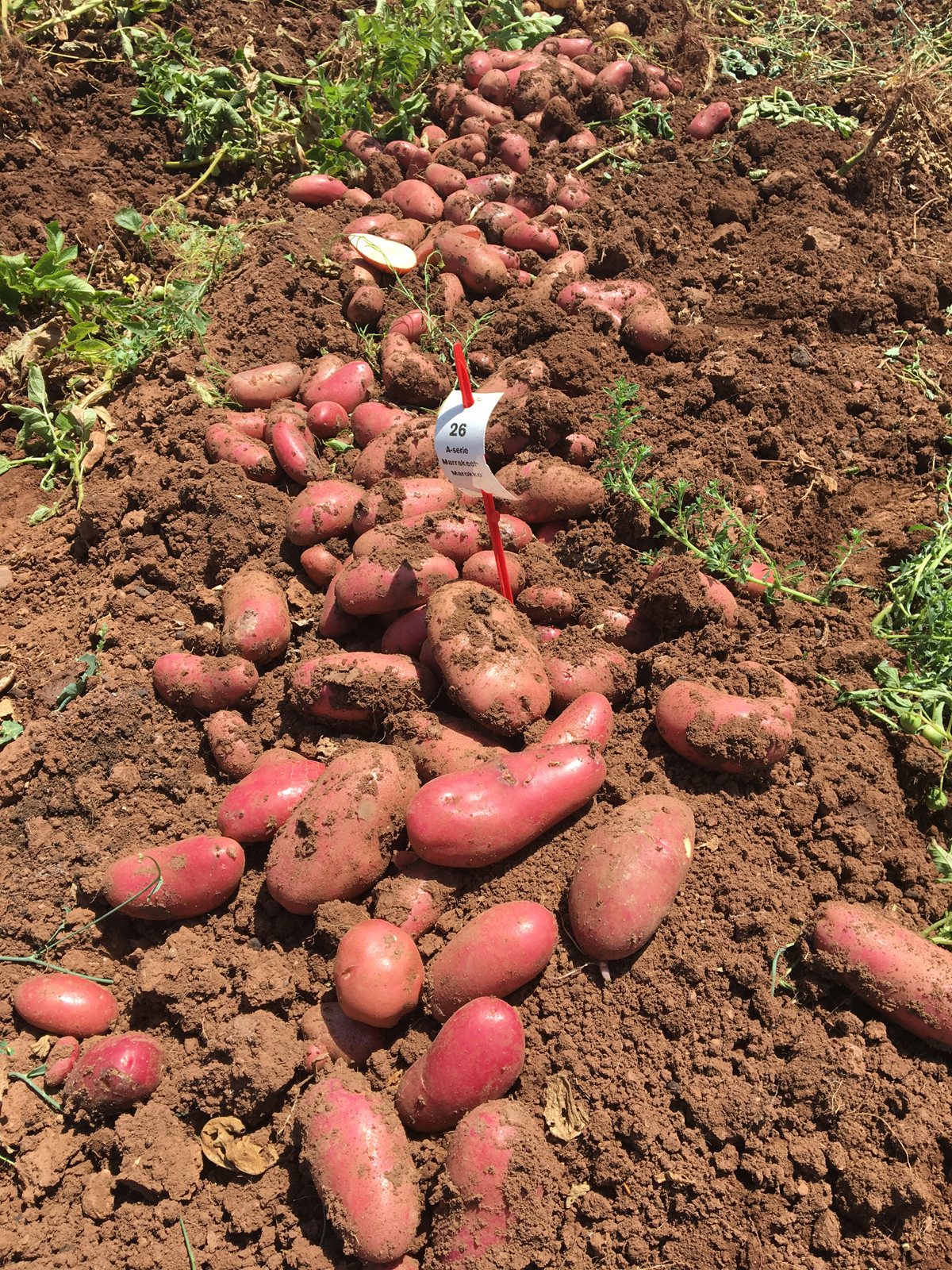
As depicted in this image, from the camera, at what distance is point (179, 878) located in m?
2.10

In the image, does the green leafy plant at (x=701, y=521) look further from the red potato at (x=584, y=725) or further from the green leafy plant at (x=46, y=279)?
the green leafy plant at (x=46, y=279)

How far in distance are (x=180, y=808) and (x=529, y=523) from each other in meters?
1.48

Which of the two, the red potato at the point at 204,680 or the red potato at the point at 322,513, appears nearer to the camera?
the red potato at the point at 204,680

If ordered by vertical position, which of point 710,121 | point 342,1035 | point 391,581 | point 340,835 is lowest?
point 342,1035

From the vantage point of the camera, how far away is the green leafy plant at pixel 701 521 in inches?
94.8

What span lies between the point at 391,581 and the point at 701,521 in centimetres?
100

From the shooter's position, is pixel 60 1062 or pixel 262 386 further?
pixel 262 386

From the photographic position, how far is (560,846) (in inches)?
83.1

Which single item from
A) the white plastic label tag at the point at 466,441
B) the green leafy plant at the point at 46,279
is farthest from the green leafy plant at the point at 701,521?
the green leafy plant at the point at 46,279

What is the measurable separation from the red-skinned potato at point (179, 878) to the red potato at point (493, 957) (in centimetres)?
64

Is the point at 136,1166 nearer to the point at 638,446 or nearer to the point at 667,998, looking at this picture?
the point at 667,998

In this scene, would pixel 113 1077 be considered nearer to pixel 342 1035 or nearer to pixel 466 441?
pixel 342 1035

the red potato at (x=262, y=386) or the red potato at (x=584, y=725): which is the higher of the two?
the red potato at (x=262, y=386)

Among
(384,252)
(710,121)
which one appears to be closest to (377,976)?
(384,252)
